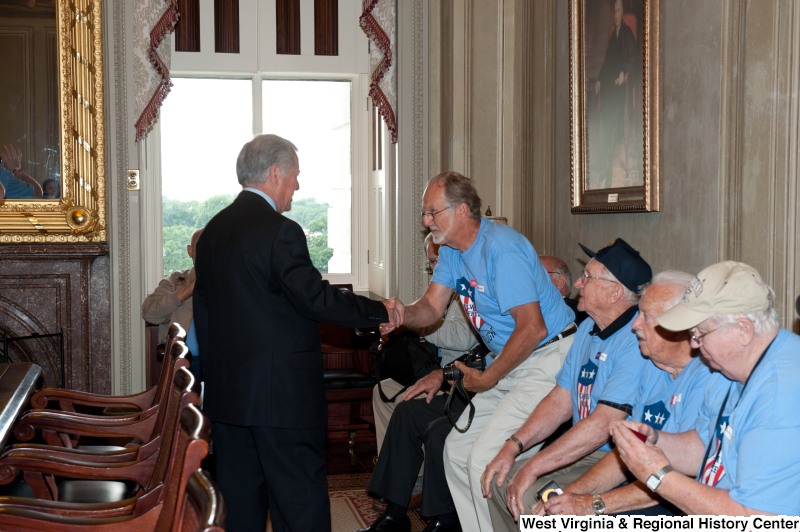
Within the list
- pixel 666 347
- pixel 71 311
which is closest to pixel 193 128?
pixel 71 311

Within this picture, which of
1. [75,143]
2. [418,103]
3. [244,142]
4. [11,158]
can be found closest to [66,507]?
[75,143]

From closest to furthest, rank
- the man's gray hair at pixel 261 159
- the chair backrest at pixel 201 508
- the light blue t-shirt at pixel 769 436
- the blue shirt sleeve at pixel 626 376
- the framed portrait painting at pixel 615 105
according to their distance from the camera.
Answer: the chair backrest at pixel 201 508 < the light blue t-shirt at pixel 769 436 < the blue shirt sleeve at pixel 626 376 < the man's gray hair at pixel 261 159 < the framed portrait painting at pixel 615 105

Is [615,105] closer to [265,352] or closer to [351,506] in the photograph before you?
[265,352]

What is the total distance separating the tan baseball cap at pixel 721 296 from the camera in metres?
1.73

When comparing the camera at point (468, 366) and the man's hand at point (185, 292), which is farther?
the man's hand at point (185, 292)

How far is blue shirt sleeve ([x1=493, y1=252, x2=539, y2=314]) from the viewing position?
9.50ft

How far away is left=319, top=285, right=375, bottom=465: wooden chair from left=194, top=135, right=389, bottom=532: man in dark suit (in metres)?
1.40

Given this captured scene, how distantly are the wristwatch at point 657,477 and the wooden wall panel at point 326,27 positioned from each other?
18.4 feet

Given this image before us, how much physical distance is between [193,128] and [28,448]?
16.2 feet

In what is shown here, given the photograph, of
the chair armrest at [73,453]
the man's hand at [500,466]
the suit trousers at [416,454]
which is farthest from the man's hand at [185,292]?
the man's hand at [500,466]

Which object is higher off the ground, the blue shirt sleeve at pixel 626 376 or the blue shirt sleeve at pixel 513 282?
the blue shirt sleeve at pixel 513 282

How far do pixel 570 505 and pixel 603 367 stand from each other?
552 mm

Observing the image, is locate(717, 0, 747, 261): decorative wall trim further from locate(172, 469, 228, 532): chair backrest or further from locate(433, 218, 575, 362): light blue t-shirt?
locate(172, 469, 228, 532): chair backrest

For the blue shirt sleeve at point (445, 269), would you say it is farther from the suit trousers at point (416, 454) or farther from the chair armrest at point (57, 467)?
the chair armrest at point (57, 467)
